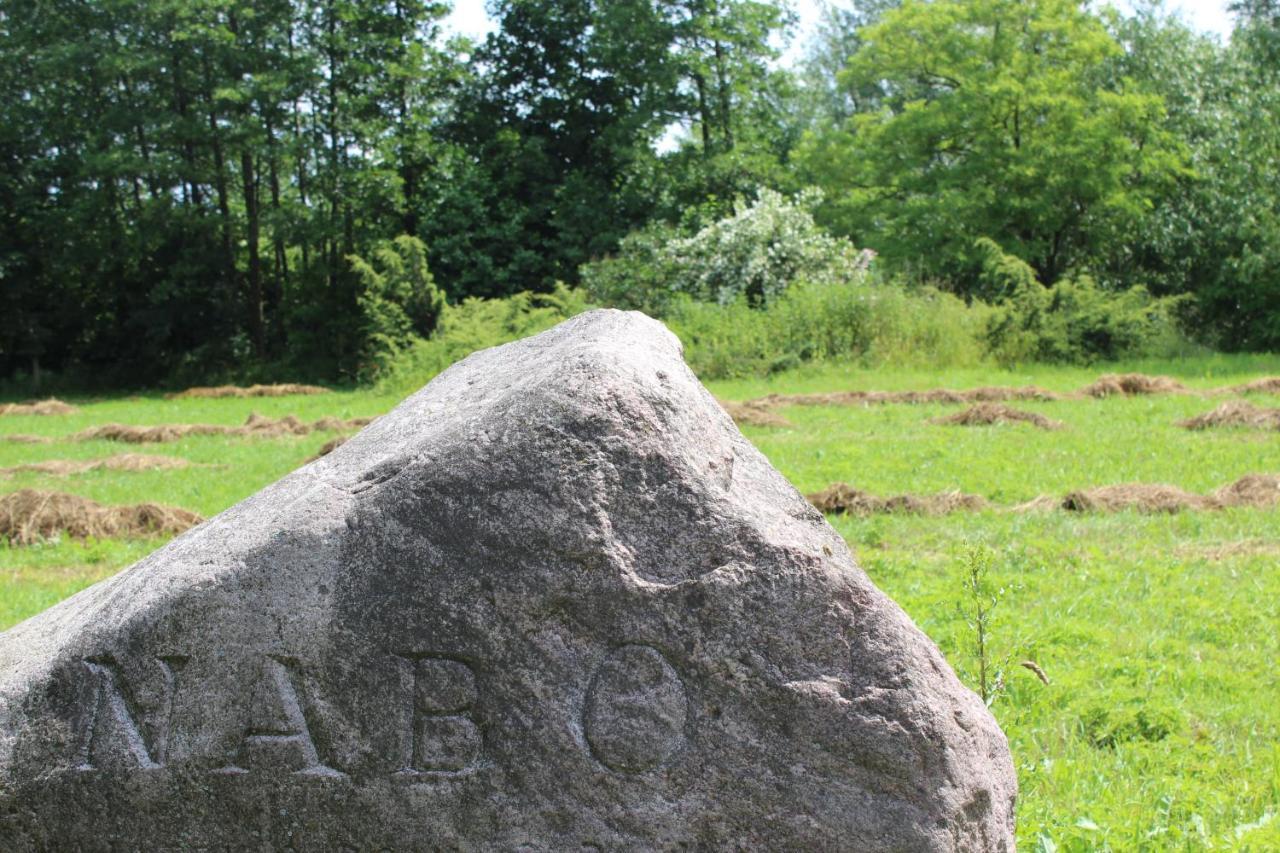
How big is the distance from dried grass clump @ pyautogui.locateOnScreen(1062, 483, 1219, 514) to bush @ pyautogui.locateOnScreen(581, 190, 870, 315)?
13.1m

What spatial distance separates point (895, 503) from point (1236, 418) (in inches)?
186

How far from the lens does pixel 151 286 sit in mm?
29875

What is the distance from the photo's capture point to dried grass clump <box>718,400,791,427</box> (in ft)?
39.7

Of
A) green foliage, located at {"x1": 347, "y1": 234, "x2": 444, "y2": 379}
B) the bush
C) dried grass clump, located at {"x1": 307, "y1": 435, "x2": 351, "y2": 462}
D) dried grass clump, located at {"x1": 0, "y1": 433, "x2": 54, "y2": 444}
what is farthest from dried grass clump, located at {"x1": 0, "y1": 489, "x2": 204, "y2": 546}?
green foliage, located at {"x1": 347, "y1": 234, "x2": 444, "y2": 379}

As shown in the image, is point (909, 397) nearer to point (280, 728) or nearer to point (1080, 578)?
point (1080, 578)

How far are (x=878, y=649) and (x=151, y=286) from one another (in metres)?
30.4

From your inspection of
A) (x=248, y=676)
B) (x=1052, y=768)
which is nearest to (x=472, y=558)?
(x=248, y=676)

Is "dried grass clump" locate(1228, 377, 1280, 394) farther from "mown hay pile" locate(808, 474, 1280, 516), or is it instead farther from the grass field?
"mown hay pile" locate(808, 474, 1280, 516)

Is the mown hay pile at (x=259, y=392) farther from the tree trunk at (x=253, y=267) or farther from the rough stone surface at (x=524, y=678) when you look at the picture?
the rough stone surface at (x=524, y=678)

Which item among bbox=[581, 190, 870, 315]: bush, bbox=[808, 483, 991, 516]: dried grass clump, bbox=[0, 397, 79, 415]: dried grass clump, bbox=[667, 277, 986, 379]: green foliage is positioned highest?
bbox=[581, 190, 870, 315]: bush

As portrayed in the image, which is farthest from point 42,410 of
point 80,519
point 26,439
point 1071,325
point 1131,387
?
point 1071,325

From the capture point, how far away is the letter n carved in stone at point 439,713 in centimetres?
266

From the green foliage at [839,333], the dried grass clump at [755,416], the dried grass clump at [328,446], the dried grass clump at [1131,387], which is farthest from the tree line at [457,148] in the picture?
the dried grass clump at [328,446]

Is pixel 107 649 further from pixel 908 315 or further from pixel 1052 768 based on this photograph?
pixel 908 315
